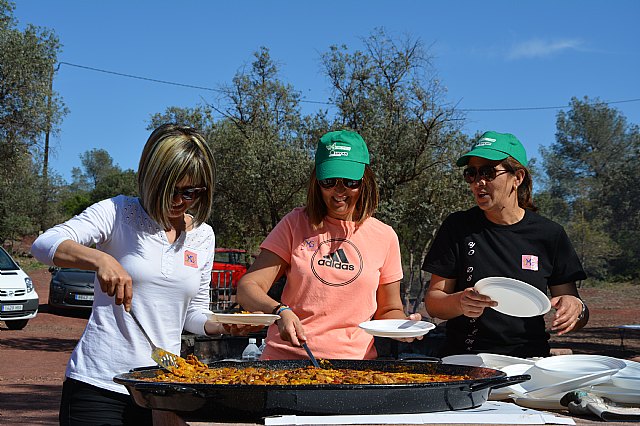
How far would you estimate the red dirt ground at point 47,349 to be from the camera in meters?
8.38

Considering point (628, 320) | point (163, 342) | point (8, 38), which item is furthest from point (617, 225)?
point (163, 342)

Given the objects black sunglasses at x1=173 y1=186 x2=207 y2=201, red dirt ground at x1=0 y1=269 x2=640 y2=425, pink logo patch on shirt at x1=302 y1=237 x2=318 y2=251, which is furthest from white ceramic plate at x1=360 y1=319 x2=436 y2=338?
red dirt ground at x1=0 y1=269 x2=640 y2=425

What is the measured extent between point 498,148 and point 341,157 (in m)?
0.61

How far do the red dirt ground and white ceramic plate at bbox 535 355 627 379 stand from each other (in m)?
6.21

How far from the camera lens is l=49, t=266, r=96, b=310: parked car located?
60.0ft

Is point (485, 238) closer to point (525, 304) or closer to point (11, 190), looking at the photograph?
point (525, 304)

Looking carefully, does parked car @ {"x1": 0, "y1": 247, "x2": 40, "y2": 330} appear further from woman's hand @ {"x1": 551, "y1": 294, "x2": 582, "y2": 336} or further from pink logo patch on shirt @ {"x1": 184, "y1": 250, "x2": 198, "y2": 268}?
woman's hand @ {"x1": 551, "y1": 294, "x2": 582, "y2": 336}

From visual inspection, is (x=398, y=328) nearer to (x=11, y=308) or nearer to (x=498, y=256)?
(x=498, y=256)

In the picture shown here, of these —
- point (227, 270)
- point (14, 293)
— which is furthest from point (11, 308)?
point (227, 270)

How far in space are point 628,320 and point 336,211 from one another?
61.1 ft

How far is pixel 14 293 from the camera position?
15000 millimetres

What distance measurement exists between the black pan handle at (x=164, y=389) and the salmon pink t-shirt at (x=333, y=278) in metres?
0.97

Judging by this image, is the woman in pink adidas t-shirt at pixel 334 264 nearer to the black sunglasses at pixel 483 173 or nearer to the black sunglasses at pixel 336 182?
the black sunglasses at pixel 336 182

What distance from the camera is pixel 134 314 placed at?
235 cm
